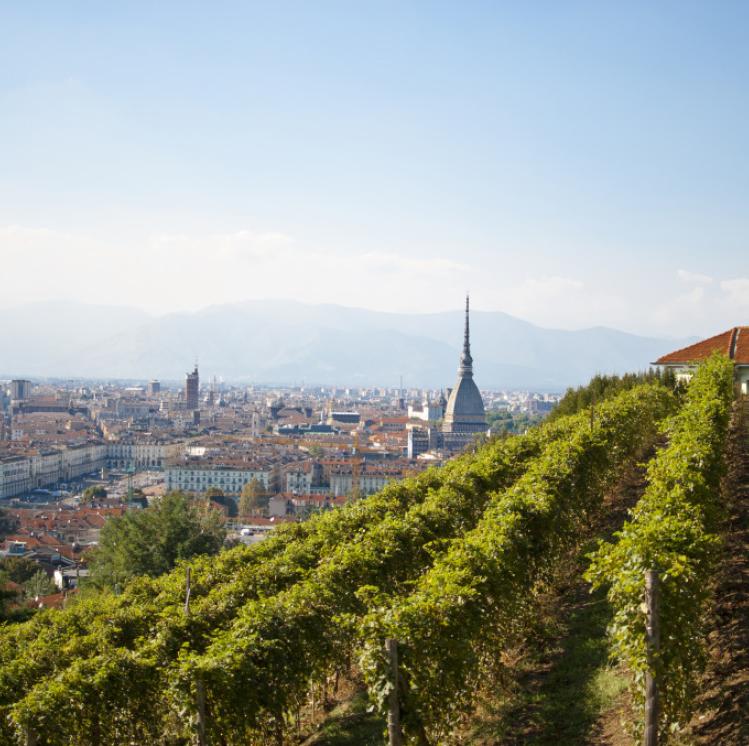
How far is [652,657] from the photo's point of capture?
23.9 feet

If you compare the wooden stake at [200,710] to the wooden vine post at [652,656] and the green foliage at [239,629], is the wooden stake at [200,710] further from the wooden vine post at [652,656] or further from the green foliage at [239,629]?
the wooden vine post at [652,656]

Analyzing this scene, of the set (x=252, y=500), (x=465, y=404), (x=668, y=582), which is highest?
(x=668, y=582)

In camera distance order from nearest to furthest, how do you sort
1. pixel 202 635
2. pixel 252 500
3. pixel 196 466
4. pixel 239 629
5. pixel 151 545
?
pixel 239 629 → pixel 202 635 → pixel 151 545 → pixel 252 500 → pixel 196 466

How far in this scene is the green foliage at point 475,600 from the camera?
26.1 feet

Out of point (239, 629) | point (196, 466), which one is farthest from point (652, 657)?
point (196, 466)

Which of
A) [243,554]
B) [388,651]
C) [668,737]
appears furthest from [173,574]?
[668,737]

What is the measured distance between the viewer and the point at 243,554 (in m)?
14.8

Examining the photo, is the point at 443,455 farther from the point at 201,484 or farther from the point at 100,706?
the point at 100,706

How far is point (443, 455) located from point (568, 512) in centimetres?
10699

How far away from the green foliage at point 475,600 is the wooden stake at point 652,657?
184cm

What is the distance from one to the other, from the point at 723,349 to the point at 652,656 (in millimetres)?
32723

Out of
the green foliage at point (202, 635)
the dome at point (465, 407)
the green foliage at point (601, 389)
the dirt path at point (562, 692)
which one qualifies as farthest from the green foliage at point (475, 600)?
the dome at point (465, 407)

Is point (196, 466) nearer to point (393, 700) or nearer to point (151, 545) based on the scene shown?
point (151, 545)

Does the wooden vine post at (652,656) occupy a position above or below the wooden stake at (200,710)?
above
